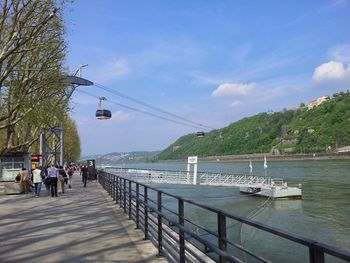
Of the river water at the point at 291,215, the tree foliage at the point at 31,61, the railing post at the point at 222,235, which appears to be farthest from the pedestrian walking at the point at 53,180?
the railing post at the point at 222,235

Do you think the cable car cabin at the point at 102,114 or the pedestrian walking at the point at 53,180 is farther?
the cable car cabin at the point at 102,114

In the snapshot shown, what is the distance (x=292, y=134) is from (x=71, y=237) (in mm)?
169193

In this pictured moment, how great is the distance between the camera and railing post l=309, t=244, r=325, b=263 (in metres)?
2.98

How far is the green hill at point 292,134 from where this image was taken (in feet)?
500

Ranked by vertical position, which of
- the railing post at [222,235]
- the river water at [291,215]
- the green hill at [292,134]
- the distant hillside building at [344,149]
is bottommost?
the river water at [291,215]

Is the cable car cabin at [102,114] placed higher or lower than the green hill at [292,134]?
lower

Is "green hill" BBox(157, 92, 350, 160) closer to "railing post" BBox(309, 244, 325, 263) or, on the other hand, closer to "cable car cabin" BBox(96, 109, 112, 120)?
"cable car cabin" BBox(96, 109, 112, 120)

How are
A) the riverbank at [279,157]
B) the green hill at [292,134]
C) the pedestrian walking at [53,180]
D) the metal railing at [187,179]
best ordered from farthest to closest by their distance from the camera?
the green hill at [292,134] < the riverbank at [279,157] < the metal railing at [187,179] < the pedestrian walking at [53,180]

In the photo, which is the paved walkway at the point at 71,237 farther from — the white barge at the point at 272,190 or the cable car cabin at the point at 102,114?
the white barge at the point at 272,190

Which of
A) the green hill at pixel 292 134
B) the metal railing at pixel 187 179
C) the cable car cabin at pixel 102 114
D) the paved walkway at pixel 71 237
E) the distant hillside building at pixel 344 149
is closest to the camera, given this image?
the paved walkway at pixel 71 237

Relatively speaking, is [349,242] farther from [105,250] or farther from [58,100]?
[58,100]

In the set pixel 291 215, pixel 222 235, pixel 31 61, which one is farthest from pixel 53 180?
pixel 291 215

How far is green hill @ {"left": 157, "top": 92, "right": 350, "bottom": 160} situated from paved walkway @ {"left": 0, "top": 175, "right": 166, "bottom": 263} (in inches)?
5573

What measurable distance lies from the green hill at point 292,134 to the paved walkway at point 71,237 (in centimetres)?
14155
